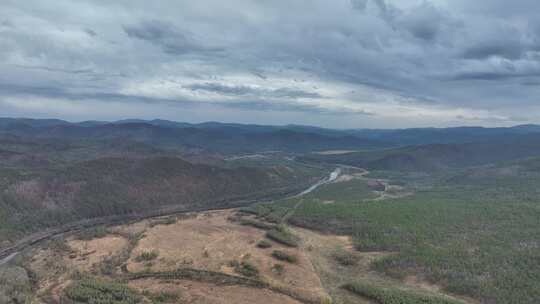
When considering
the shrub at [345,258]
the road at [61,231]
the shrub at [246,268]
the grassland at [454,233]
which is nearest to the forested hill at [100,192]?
the road at [61,231]

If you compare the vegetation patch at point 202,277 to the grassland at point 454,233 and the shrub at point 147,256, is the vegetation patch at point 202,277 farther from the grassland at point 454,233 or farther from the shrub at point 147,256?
the grassland at point 454,233

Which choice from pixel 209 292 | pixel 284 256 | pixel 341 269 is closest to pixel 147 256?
pixel 209 292

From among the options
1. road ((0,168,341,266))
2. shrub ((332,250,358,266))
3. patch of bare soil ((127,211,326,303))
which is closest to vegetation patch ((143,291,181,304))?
patch of bare soil ((127,211,326,303))

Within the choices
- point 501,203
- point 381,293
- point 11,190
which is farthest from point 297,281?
point 11,190

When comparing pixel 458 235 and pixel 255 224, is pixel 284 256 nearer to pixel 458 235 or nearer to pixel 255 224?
pixel 255 224

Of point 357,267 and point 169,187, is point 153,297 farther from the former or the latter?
point 169,187

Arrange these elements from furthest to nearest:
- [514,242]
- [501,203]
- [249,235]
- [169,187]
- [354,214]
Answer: [169,187]
[501,203]
[354,214]
[249,235]
[514,242]
